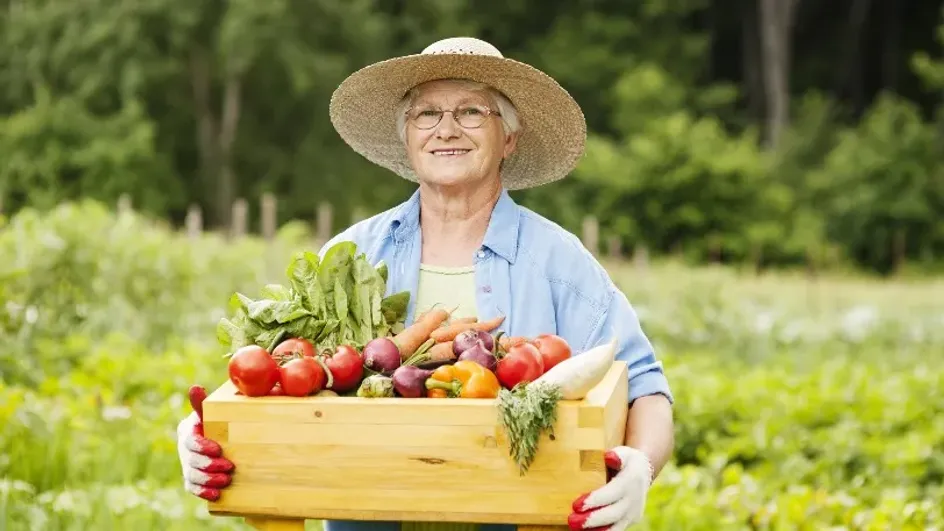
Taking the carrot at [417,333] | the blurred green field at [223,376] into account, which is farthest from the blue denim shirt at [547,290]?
the blurred green field at [223,376]

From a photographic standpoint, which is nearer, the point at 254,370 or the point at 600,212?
the point at 254,370

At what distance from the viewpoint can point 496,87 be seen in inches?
135

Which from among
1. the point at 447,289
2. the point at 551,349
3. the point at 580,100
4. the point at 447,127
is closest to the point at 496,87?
the point at 447,127

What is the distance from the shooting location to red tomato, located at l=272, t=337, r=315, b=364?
2.96m

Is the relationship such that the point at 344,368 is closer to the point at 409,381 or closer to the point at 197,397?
the point at 409,381

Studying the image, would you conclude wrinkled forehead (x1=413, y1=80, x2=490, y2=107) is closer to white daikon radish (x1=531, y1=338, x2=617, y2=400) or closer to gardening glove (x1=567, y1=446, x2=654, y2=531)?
white daikon radish (x1=531, y1=338, x2=617, y2=400)

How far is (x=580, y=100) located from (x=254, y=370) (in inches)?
1095

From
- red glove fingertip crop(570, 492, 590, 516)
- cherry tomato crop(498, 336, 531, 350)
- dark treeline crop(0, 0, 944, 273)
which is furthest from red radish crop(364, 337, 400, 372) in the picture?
dark treeline crop(0, 0, 944, 273)

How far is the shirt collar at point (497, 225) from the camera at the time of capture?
3354 millimetres

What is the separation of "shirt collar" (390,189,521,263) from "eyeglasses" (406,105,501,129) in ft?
0.60

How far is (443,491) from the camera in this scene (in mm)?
2838

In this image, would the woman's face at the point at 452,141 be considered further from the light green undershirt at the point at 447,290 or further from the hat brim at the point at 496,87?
the light green undershirt at the point at 447,290

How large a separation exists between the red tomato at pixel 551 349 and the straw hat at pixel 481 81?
650 millimetres

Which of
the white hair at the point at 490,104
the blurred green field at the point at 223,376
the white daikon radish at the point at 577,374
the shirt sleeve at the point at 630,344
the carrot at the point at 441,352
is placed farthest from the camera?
the blurred green field at the point at 223,376
